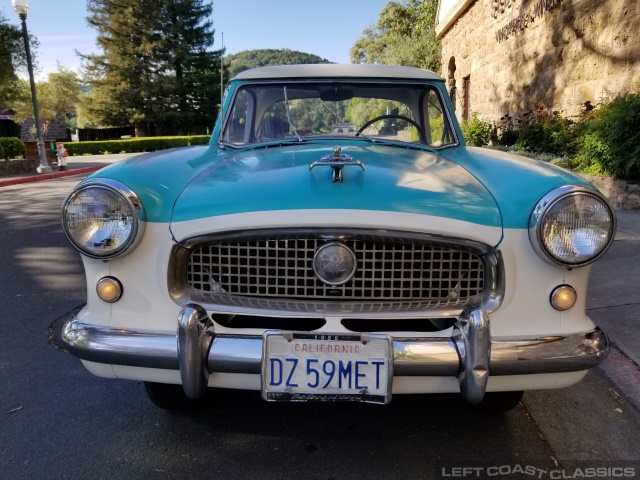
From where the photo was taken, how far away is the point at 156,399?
84.2 inches

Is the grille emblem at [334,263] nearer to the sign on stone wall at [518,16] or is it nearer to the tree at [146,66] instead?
the sign on stone wall at [518,16]

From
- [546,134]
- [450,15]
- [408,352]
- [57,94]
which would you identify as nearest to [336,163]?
[408,352]

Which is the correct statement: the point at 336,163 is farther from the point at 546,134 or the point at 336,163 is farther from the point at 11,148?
the point at 11,148

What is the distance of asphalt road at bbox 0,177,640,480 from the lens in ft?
6.10

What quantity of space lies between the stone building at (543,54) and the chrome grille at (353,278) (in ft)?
20.8

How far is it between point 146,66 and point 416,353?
3827 centimetres

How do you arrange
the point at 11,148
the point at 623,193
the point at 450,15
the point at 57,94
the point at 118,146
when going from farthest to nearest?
the point at 57,94 → the point at 118,146 → the point at 450,15 → the point at 11,148 → the point at 623,193

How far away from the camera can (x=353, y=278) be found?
1823 mm

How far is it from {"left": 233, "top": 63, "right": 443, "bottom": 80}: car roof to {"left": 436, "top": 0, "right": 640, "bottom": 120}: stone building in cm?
510

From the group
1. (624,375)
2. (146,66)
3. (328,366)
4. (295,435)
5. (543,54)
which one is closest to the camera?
(328,366)

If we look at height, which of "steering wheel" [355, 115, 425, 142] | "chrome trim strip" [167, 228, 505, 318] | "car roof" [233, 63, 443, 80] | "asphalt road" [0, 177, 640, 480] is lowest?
"asphalt road" [0, 177, 640, 480]

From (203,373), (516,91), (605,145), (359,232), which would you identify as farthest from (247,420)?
(516,91)

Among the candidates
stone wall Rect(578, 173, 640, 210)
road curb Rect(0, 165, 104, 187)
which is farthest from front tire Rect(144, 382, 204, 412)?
road curb Rect(0, 165, 104, 187)

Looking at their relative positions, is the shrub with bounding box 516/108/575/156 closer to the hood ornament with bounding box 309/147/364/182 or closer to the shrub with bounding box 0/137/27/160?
the hood ornament with bounding box 309/147/364/182
